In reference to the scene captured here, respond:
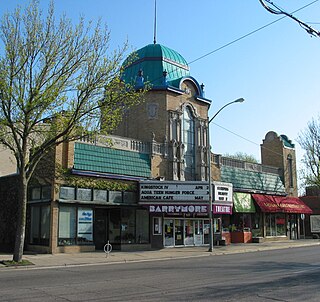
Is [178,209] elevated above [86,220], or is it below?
above

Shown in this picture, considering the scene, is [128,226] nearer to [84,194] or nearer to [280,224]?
[84,194]

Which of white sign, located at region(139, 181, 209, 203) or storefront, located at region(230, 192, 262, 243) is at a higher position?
white sign, located at region(139, 181, 209, 203)

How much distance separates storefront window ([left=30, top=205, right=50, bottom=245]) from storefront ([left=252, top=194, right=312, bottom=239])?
1993 cm

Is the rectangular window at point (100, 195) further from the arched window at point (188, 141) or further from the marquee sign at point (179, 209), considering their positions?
the arched window at point (188, 141)

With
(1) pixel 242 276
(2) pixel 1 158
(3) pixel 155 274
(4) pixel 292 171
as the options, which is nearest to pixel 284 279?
(1) pixel 242 276

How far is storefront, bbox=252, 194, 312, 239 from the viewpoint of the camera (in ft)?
126

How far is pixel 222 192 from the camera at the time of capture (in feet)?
102

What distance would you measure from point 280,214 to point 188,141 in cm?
1423

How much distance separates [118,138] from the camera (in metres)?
28.3

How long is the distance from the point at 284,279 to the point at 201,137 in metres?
22.3

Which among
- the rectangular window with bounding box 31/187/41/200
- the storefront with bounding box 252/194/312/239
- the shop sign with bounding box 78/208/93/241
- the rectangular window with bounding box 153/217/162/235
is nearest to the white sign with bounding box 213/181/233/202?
the rectangular window with bounding box 153/217/162/235

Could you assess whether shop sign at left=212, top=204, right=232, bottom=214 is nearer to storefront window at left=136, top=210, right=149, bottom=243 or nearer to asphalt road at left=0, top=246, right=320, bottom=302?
storefront window at left=136, top=210, right=149, bottom=243

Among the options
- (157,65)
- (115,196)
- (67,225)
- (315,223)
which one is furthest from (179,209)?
(315,223)

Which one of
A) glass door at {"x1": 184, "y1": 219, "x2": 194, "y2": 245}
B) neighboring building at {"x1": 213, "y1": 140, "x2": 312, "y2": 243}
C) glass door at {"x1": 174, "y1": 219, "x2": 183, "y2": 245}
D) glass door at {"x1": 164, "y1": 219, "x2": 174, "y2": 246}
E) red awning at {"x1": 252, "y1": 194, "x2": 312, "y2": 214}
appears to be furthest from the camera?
Result: red awning at {"x1": 252, "y1": 194, "x2": 312, "y2": 214}
